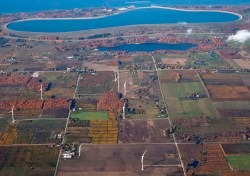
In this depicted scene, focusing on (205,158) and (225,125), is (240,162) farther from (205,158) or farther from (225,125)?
(225,125)

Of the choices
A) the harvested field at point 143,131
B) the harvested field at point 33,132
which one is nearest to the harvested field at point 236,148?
the harvested field at point 143,131

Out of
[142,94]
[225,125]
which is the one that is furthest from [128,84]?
[225,125]

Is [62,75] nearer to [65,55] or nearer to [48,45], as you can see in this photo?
[65,55]

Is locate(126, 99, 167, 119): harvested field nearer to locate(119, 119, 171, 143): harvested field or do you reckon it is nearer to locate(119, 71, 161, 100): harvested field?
locate(119, 119, 171, 143): harvested field

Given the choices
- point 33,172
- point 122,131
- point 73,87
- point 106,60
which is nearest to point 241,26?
point 106,60

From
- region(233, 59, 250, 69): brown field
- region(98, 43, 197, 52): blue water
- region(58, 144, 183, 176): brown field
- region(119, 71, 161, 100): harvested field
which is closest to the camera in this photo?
region(58, 144, 183, 176): brown field

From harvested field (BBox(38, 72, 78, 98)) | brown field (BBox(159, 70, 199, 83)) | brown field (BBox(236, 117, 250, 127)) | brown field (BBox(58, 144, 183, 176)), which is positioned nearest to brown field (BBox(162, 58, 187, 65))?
brown field (BBox(159, 70, 199, 83))
